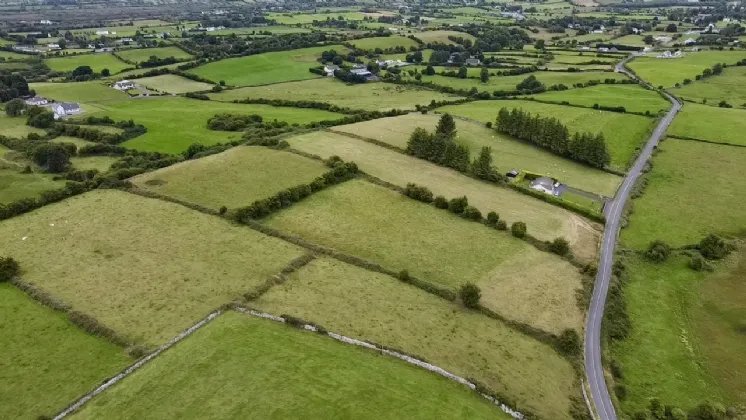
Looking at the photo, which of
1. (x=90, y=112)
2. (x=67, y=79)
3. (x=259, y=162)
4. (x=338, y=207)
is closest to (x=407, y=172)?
(x=338, y=207)

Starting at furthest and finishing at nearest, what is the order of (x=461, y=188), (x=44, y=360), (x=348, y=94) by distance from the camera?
(x=348, y=94)
(x=461, y=188)
(x=44, y=360)

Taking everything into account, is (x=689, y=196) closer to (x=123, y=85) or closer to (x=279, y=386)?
(x=279, y=386)

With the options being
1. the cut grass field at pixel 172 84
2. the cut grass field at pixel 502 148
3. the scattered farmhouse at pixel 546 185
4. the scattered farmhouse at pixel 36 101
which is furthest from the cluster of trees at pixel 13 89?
the scattered farmhouse at pixel 546 185

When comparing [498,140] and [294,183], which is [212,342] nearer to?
[294,183]

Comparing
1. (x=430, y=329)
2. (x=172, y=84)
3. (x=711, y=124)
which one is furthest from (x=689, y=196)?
(x=172, y=84)

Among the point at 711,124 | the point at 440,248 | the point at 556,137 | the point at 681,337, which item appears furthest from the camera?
the point at 711,124

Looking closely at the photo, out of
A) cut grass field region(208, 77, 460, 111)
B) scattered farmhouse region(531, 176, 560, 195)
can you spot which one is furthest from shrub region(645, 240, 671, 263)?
cut grass field region(208, 77, 460, 111)

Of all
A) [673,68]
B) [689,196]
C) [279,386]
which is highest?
[673,68]
